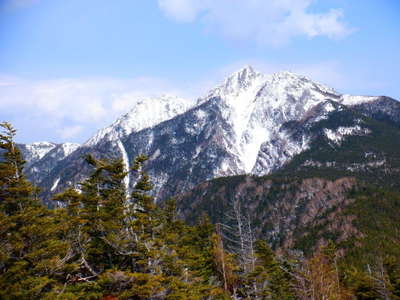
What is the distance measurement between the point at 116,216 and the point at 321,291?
21.6 meters

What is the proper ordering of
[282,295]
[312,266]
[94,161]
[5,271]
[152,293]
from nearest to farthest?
[5,271] → [152,293] → [94,161] → [312,266] → [282,295]

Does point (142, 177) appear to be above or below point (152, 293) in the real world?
above

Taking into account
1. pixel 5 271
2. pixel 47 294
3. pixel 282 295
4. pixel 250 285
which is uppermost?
pixel 5 271

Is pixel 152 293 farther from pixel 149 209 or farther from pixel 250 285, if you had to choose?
pixel 250 285

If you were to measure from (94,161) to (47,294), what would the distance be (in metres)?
13.4

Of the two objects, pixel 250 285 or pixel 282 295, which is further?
pixel 282 295

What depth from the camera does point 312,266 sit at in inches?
1580

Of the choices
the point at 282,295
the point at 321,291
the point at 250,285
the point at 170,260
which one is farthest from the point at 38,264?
the point at 282,295

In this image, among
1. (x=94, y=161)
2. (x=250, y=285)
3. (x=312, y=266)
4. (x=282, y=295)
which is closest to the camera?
(x=94, y=161)

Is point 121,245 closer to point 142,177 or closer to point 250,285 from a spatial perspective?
point 142,177

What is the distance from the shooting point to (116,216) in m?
35.4

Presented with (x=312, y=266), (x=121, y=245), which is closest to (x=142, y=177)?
A: (x=121, y=245)

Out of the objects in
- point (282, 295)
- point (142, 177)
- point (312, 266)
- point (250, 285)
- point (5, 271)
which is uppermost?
point (142, 177)

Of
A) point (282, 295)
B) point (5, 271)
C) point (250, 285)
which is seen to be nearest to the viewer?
point (5, 271)
